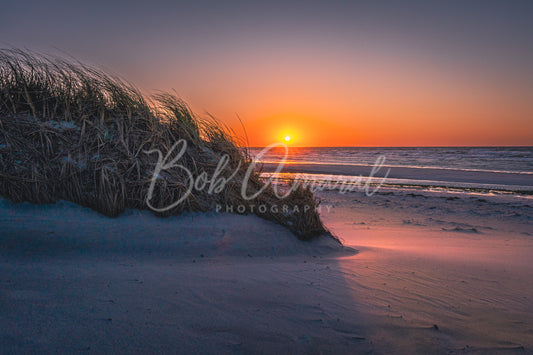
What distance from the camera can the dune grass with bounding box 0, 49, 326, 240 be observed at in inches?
136

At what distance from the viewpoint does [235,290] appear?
2.54 metres

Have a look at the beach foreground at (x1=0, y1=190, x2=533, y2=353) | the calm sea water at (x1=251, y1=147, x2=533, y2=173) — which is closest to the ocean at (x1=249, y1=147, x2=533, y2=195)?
the calm sea water at (x1=251, y1=147, x2=533, y2=173)

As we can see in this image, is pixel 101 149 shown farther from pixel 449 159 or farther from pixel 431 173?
pixel 449 159

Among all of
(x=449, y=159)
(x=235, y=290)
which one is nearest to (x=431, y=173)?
(x=449, y=159)

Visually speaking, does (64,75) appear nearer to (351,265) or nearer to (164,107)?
(164,107)

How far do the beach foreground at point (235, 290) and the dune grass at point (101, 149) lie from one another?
0.20 m

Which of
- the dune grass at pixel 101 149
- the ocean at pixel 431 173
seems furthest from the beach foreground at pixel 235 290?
the ocean at pixel 431 173

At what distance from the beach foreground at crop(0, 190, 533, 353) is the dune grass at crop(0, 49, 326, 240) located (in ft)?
0.66

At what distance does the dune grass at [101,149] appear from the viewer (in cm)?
345

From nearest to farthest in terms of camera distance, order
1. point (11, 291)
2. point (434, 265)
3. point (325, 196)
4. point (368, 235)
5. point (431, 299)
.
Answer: point (11, 291) < point (431, 299) < point (434, 265) < point (368, 235) < point (325, 196)

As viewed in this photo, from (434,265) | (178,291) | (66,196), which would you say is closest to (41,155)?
(66,196)

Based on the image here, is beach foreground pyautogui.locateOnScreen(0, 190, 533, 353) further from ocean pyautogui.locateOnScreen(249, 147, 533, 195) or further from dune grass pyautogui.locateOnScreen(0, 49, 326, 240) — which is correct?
ocean pyautogui.locateOnScreen(249, 147, 533, 195)

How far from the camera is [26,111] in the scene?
12.4ft

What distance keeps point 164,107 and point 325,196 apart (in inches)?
277
